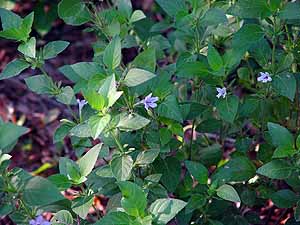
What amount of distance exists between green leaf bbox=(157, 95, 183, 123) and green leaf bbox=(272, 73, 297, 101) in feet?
1.12

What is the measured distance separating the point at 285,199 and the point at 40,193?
826mm

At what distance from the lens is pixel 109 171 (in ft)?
5.59

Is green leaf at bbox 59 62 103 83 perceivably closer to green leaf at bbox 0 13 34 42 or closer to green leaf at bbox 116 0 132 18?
green leaf at bbox 0 13 34 42

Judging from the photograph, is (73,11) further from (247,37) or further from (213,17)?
(247,37)

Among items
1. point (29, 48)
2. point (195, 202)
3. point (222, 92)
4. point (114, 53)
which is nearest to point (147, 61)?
point (114, 53)

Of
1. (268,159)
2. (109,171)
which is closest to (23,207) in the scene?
(109,171)

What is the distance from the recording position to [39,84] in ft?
6.13

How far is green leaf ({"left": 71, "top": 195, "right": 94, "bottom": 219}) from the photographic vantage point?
163 centimetres

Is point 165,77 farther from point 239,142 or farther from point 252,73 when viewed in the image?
point 252,73

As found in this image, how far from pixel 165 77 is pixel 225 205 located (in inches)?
19.9

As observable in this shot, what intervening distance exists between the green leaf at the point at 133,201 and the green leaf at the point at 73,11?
684mm

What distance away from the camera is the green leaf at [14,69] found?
1788mm

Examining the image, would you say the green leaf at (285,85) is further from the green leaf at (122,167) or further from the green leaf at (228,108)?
the green leaf at (122,167)

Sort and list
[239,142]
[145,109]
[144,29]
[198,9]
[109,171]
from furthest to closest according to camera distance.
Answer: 1. [144,29]
2. [239,142]
3. [198,9]
4. [145,109]
5. [109,171]
